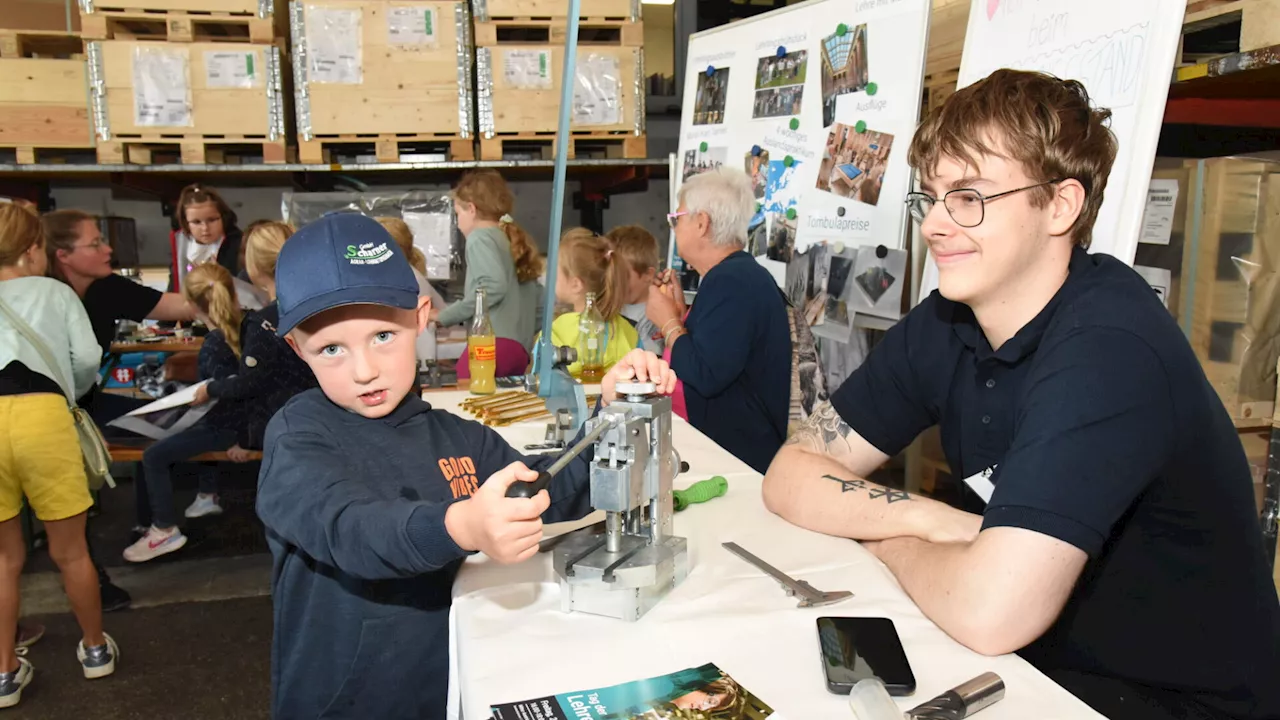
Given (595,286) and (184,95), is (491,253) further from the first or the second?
(184,95)

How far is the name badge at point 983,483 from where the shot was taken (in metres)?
1.68

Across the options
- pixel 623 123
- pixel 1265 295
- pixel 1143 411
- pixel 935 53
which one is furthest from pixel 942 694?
pixel 623 123

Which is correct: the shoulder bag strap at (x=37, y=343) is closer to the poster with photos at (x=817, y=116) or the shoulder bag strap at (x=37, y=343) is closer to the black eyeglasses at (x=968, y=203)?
the poster with photos at (x=817, y=116)

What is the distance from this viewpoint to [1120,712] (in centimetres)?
140

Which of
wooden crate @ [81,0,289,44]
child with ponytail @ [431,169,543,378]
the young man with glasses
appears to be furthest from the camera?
wooden crate @ [81,0,289,44]

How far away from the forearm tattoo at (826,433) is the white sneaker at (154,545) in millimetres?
3694

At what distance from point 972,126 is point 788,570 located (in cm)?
86

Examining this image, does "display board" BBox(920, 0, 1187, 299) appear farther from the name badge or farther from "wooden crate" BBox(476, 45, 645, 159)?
"wooden crate" BBox(476, 45, 645, 159)

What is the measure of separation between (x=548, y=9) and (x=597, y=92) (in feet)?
2.11

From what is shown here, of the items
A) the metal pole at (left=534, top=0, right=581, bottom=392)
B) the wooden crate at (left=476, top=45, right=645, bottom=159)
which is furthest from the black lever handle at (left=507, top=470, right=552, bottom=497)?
the wooden crate at (left=476, top=45, right=645, bottom=159)

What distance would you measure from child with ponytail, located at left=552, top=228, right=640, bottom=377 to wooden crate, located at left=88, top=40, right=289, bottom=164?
2818mm

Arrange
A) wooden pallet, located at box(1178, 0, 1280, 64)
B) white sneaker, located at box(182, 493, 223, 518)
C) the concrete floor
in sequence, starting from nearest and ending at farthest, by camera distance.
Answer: wooden pallet, located at box(1178, 0, 1280, 64)
the concrete floor
white sneaker, located at box(182, 493, 223, 518)

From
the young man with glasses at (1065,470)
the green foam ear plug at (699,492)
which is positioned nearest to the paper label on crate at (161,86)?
the green foam ear plug at (699,492)

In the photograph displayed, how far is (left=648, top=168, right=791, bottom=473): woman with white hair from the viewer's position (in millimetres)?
3178
